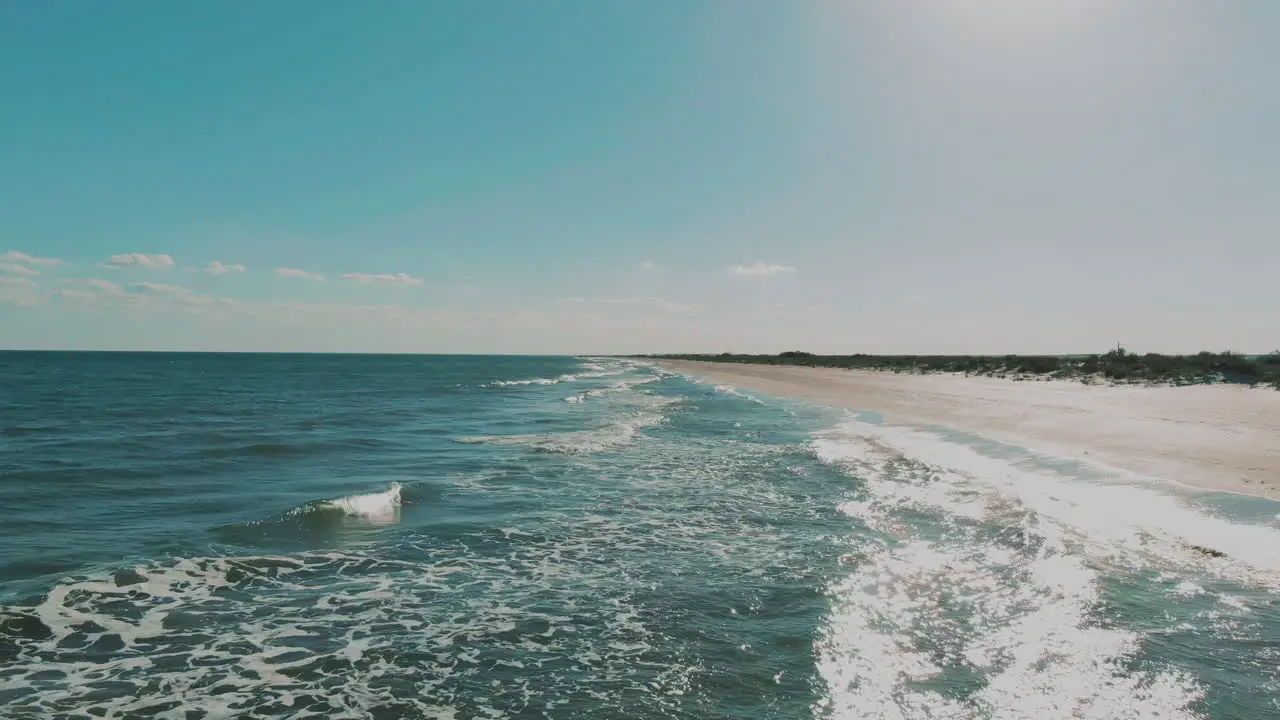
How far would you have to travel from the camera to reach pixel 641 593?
9336 millimetres

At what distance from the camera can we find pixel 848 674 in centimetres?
674

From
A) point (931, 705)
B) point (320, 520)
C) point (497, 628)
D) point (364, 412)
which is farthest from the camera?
point (364, 412)

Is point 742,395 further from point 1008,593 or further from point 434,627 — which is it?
point 434,627

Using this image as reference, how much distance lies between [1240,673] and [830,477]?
35.9ft

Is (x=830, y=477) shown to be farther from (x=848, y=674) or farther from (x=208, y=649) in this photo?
(x=208, y=649)

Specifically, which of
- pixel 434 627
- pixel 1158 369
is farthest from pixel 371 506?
pixel 1158 369

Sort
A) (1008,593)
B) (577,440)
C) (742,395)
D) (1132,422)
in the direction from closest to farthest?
(1008,593), (1132,422), (577,440), (742,395)

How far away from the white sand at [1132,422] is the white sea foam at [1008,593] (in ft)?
9.14

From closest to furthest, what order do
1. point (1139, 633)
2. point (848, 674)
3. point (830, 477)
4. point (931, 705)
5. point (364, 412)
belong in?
point (931, 705)
point (848, 674)
point (1139, 633)
point (830, 477)
point (364, 412)

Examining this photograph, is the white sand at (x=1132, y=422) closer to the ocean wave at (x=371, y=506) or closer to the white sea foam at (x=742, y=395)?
the white sea foam at (x=742, y=395)

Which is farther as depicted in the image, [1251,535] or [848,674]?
[1251,535]

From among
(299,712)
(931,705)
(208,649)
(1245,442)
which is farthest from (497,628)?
(1245,442)

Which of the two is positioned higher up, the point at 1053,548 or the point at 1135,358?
the point at 1135,358

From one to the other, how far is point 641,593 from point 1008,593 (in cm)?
479
